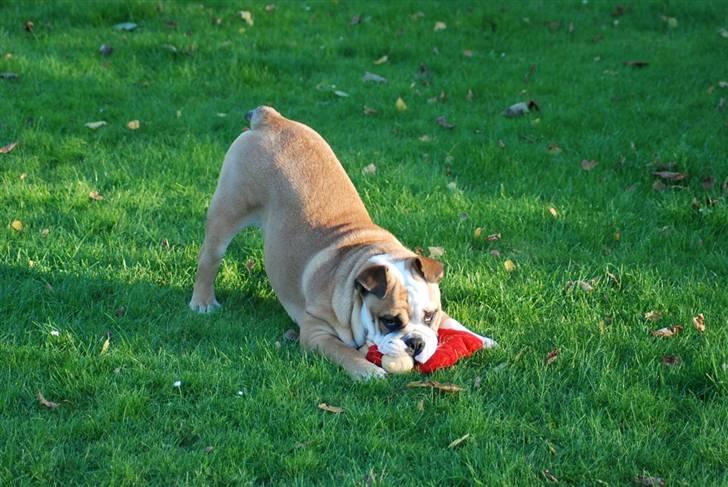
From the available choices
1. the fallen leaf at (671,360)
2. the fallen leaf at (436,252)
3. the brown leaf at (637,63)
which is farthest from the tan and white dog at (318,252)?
the brown leaf at (637,63)

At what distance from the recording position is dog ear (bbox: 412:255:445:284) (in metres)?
5.93

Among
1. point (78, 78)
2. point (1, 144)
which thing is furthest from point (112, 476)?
point (78, 78)

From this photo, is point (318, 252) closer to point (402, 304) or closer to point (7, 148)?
point (402, 304)

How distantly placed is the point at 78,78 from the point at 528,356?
271 inches

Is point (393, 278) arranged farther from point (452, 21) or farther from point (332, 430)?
point (452, 21)

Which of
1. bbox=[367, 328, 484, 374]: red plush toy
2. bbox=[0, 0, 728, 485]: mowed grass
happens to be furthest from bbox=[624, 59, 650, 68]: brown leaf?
bbox=[367, 328, 484, 374]: red plush toy

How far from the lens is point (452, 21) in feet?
43.2

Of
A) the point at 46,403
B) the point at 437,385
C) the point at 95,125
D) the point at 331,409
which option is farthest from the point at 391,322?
the point at 95,125

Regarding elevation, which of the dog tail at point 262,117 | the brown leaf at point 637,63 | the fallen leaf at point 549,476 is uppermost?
the dog tail at point 262,117

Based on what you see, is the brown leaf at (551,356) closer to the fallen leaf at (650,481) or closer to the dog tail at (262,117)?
the fallen leaf at (650,481)

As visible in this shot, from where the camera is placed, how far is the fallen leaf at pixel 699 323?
623 centimetres

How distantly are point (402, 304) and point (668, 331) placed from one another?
5.66 feet

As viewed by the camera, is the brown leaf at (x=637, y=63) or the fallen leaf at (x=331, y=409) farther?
the brown leaf at (x=637, y=63)

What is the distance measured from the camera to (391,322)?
19.2 feet
